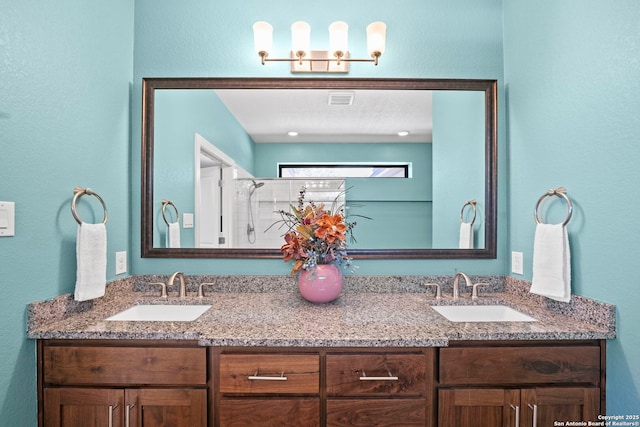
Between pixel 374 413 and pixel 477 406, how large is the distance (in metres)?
0.37

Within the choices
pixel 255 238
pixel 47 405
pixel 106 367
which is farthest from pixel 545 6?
pixel 47 405

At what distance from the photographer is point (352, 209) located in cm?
176

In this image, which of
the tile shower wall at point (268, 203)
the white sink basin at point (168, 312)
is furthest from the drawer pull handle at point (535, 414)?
the white sink basin at point (168, 312)

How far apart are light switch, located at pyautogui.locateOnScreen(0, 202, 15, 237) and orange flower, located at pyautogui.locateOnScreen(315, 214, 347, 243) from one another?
1.10 meters

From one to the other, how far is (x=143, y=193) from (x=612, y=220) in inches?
82.0

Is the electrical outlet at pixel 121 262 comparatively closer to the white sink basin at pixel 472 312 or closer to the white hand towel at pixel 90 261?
the white hand towel at pixel 90 261

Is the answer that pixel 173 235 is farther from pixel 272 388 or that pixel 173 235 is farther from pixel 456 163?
pixel 456 163

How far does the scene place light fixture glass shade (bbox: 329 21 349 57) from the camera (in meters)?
1.60

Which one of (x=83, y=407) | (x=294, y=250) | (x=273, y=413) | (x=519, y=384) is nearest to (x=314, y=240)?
(x=294, y=250)

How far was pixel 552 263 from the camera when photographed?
1325mm

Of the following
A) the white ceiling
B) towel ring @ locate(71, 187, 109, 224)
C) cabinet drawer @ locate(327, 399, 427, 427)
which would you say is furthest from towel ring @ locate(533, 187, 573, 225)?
towel ring @ locate(71, 187, 109, 224)

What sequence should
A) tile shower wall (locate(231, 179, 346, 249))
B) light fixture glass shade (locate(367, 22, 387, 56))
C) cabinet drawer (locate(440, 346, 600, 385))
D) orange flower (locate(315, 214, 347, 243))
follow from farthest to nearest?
tile shower wall (locate(231, 179, 346, 249)) < light fixture glass shade (locate(367, 22, 387, 56)) < orange flower (locate(315, 214, 347, 243)) < cabinet drawer (locate(440, 346, 600, 385))

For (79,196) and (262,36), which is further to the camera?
(262,36)

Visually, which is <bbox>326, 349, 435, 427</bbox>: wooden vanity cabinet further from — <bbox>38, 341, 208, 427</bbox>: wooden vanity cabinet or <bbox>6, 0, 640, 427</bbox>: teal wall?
<bbox>6, 0, 640, 427</bbox>: teal wall
